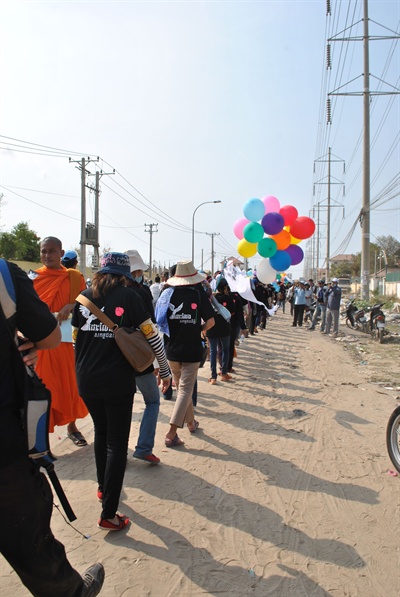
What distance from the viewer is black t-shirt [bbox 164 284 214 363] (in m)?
4.68

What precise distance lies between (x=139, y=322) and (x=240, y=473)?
197cm

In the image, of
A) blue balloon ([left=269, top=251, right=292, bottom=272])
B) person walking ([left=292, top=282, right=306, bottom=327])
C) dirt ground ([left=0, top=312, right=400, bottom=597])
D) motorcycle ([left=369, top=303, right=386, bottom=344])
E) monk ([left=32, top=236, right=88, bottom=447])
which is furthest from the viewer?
person walking ([left=292, top=282, right=306, bottom=327])

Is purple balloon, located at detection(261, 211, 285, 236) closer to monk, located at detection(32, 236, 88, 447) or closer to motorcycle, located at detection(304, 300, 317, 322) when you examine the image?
monk, located at detection(32, 236, 88, 447)

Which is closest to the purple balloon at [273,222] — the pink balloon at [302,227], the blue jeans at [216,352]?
the pink balloon at [302,227]

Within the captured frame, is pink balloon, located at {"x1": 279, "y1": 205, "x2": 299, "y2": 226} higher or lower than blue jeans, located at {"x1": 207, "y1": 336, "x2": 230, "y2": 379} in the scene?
higher

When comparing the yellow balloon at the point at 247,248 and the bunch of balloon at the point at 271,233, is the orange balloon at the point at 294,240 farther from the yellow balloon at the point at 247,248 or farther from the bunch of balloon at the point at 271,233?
the yellow balloon at the point at 247,248

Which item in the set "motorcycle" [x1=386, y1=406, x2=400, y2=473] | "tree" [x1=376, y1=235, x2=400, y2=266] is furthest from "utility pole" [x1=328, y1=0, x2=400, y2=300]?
"tree" [x1=376, y1=235, x2=400, y2=266]

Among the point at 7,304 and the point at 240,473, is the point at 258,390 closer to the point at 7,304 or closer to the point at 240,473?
the point at 240,473

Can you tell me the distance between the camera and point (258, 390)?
7.34m

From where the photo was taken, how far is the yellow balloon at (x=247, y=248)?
11.1 metres

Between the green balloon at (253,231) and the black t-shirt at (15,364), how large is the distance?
8.84 metres

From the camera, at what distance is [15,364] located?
1.90 metres

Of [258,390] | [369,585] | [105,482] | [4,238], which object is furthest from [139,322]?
[4,238]

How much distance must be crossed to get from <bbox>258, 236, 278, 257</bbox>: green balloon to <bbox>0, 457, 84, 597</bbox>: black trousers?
30.6 feet
